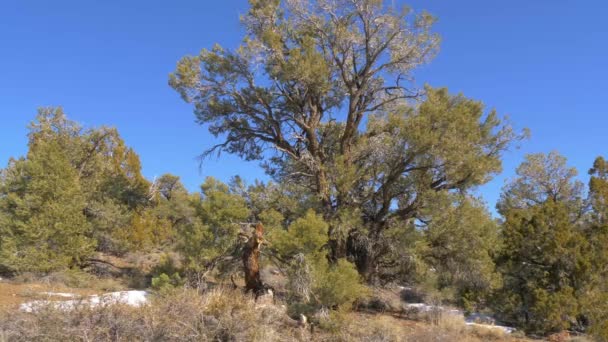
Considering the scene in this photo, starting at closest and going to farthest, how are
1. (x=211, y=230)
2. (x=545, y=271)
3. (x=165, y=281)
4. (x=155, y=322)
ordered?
(x=155, y=322), (x=165, y=281), (x=211, y=230), (x=545, y=271)

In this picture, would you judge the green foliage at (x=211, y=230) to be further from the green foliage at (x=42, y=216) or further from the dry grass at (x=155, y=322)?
the green foliage at (x=42, y=216)

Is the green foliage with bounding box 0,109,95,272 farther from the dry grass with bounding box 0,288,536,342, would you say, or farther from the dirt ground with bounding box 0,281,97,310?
the dry grass with bounding box 0,288,536,342

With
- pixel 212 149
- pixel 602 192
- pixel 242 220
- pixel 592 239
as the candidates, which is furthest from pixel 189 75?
pixel 602 192

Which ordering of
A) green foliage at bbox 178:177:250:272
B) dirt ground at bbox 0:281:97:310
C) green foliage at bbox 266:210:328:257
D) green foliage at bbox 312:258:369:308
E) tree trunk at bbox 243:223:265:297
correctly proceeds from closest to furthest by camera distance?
1. dirt ground at bbox 0:281:97:310
2. green foliage at bbox 312:258:369:308
3. green foliage at bbox 266:210:328:257
4. tree trunk at bbox 243:223:265:297
5. green foliage at bbox 178:177:250:272

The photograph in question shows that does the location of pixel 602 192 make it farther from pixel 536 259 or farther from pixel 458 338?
pixel 458 338

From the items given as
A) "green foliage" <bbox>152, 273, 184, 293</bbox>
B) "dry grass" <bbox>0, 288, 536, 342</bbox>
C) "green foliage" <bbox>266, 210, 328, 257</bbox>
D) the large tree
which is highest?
the large tree

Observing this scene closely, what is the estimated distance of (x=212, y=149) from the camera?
14953 mm

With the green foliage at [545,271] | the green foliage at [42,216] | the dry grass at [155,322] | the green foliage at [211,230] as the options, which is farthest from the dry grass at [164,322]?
the green foliage at [42,216]

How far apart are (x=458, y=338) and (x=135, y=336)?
7023 millimetres

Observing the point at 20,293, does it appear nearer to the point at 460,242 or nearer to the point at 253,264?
the point at 253,264

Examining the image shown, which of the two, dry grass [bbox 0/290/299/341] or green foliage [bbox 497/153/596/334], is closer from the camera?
dry grass [bbox 0/290/299/341]

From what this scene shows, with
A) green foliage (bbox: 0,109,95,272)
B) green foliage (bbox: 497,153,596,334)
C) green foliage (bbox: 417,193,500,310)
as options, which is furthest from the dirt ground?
→ green foliage (bbox: 497,153,596,334)

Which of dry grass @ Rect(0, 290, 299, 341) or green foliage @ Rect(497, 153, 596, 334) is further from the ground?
green foliage @ Rect(497, 153, 596, 334)

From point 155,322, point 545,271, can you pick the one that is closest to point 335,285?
point 155,322
